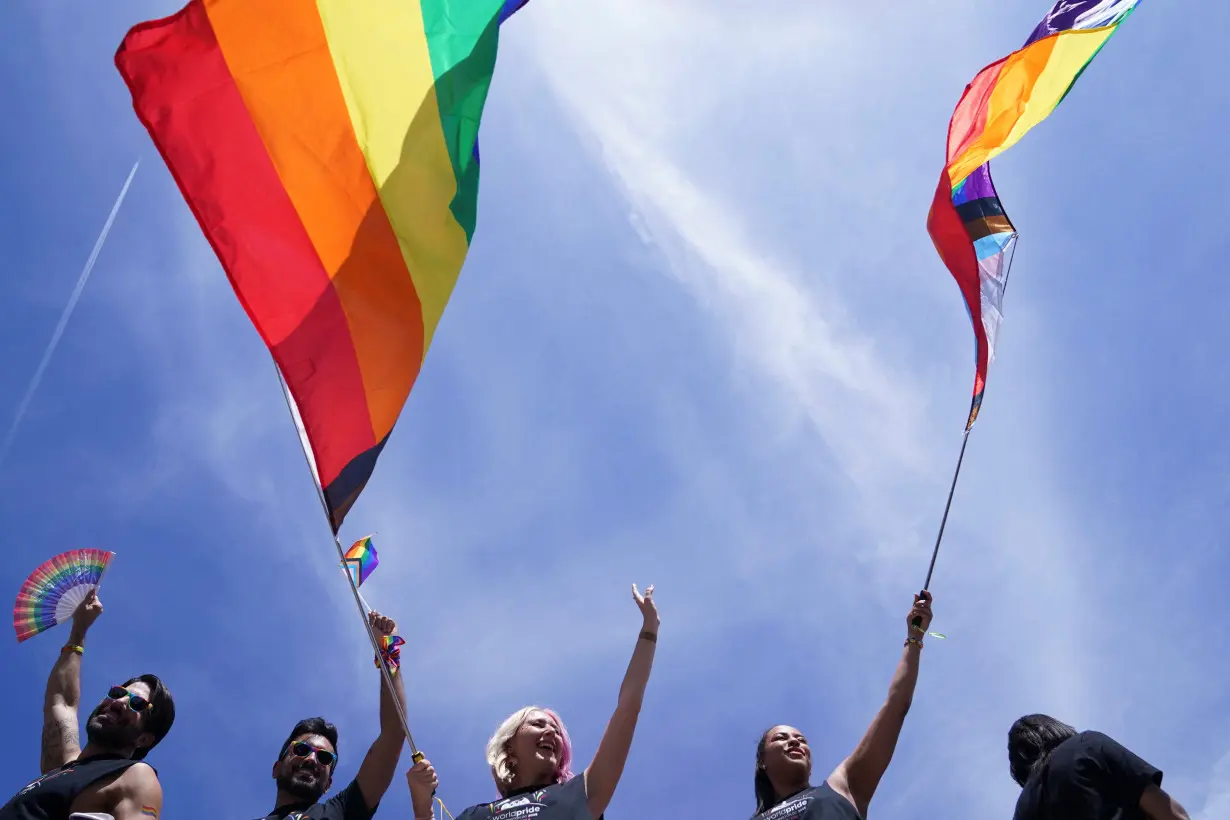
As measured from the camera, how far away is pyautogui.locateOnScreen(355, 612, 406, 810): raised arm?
5.93 m

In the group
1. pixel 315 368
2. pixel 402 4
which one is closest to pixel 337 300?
pixel 315 368

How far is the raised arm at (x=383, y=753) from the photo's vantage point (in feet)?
19.4

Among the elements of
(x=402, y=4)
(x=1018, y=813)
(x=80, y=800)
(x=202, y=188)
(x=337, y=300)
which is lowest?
(x=1018, y=813)

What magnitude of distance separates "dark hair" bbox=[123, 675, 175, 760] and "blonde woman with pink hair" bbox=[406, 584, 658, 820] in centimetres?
242

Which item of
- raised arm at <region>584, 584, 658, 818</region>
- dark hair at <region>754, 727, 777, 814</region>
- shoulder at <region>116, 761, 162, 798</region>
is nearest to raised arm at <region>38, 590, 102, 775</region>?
shoulder at <region>116, 761, 162, 798</region>

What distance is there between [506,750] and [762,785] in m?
1.68

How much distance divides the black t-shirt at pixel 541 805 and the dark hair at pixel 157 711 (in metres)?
2.55

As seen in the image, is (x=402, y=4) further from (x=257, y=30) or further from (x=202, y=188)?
(x=202, y=188)

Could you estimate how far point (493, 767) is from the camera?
5.55 m

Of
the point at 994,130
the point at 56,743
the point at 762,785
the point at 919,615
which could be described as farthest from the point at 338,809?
the point at 994,130

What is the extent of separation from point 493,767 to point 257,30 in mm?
4767

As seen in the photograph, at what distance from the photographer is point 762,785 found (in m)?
5.82

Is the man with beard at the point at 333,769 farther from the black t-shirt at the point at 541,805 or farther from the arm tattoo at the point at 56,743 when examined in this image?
the arm tattoo at the point at 56,743

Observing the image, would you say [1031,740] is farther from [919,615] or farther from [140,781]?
[140,781]
